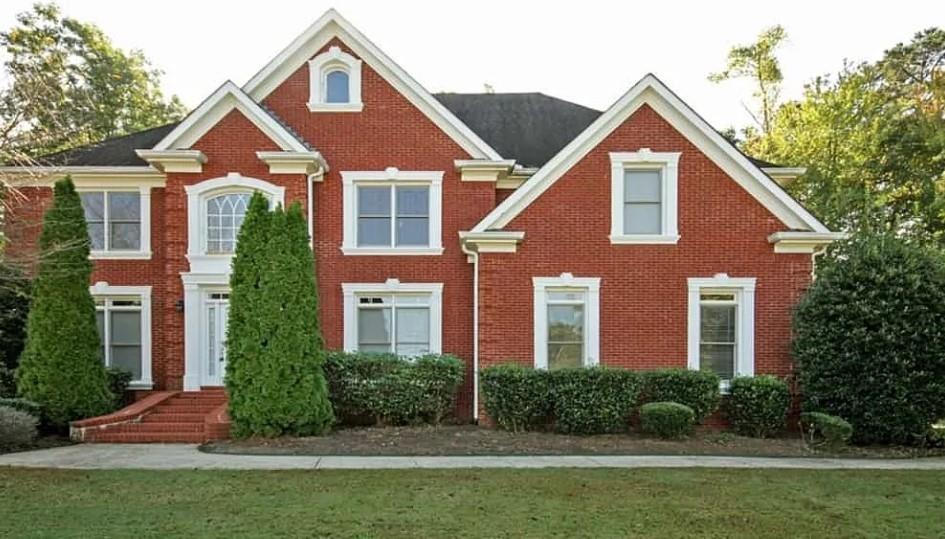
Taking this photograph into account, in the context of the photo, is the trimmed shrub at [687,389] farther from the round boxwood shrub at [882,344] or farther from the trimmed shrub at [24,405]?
the trimmed shrub at [24,405]

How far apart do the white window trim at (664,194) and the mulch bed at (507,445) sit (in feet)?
13.0

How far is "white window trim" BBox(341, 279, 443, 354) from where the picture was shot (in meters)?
15.3

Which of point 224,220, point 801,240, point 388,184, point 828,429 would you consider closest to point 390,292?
point 388,184

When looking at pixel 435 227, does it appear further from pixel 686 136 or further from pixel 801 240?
pixel 801 240

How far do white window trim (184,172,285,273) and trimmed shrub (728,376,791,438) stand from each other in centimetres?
1016

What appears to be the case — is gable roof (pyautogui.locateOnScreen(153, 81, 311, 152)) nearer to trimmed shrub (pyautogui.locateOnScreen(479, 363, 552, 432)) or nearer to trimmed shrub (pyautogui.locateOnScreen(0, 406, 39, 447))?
trimmed shrub (pyautogui.locateOnScreen(0, 406, 39, 447))

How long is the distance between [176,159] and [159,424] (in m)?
5.44

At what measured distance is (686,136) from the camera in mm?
14070

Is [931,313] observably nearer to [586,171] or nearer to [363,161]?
[586,171]

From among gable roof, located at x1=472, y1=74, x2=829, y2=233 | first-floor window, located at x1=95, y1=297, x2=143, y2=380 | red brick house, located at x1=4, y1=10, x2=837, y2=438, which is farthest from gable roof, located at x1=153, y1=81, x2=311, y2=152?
gable roof, located at x1=472, y1=74, x2=829, y2=233

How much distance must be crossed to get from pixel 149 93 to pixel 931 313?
34580mm

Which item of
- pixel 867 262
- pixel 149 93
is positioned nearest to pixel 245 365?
pixel 867 262

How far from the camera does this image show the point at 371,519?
22.6ft

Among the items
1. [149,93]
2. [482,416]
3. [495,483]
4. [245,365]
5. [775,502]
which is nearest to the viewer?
[775,502]
